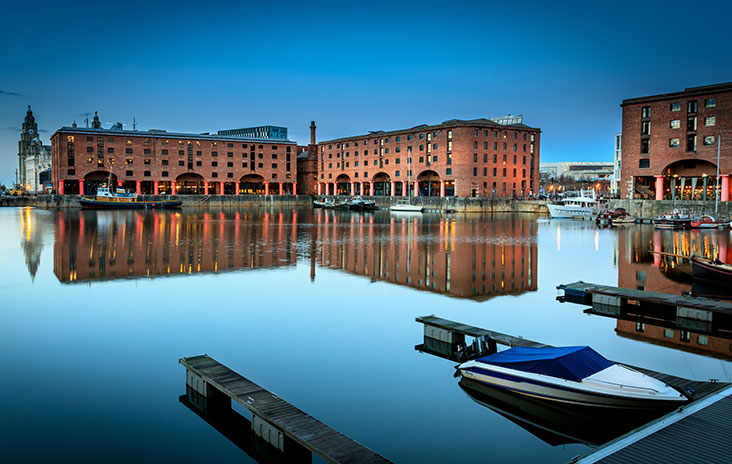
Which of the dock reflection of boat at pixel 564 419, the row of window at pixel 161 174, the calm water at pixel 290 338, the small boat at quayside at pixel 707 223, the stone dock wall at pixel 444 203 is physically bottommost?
the dock reflection of boat at pixel 564 419

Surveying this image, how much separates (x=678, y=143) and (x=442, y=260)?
54.0 metres

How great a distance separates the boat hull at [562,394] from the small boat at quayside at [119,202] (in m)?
89.9

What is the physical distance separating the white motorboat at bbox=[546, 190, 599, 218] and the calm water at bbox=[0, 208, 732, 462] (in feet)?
155

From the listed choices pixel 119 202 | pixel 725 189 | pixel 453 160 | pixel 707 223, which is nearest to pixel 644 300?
pixel 707 223

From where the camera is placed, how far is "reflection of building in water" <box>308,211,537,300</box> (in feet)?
72.5

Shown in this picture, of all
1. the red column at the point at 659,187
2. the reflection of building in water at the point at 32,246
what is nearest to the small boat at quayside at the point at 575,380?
the reflection of building in water at the point at 32,246

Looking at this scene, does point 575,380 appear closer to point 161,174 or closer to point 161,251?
point 161,251

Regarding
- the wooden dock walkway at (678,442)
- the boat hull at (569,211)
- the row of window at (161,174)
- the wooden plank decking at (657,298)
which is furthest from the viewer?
the row of window at (161,174)

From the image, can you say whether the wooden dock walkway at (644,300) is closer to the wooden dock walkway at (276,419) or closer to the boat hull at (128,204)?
the wooden dock walkway at (276,419)

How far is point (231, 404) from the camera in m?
9.85

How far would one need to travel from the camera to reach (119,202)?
89625 mm

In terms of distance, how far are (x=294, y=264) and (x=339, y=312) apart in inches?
416

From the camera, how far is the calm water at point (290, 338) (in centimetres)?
866

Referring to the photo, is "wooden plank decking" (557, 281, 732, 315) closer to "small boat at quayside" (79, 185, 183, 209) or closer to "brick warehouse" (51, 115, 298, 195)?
"small boat at quayside" (79, 185, 183, 209)
